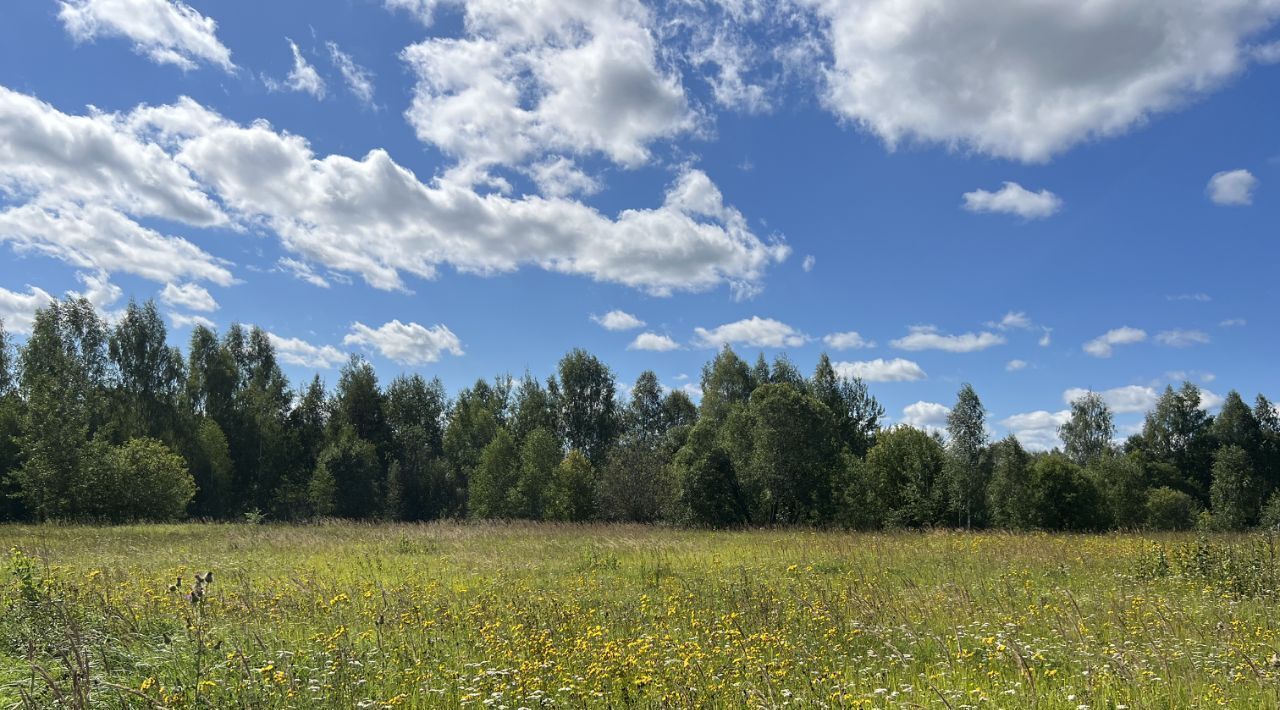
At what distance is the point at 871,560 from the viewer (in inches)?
560

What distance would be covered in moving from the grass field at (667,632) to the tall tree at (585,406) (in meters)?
49.1

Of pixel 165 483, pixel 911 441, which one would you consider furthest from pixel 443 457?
pixel 911 441

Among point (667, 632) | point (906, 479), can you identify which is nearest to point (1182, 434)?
point (906, 479)

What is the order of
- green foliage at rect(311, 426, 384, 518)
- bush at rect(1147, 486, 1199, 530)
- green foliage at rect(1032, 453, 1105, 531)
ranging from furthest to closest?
green foliage at rect(311, 426, 384, 518) → bush at rect(1147, 486, 1199, 530) → green foliage at rect(1032, 453, 1105, 531)

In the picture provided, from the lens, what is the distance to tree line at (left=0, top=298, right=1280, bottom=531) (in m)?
35.0

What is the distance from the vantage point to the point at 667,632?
24.2 feet

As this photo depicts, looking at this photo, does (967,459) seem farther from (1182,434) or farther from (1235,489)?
(1182,434)

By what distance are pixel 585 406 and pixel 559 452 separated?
1021 centimetres

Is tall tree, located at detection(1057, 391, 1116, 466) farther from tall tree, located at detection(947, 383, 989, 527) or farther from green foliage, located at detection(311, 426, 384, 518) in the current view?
green foliage, located at detection(311, 426, 384, 518)

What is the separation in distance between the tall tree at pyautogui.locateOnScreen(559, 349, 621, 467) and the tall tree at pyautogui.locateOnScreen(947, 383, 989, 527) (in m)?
33.9

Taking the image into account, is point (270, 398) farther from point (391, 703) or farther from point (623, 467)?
point (391, 703)

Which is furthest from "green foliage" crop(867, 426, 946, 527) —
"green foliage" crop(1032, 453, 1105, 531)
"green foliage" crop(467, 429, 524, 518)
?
"green foliage" crop(467, 429, 524, 518)

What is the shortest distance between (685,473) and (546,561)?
18742mm

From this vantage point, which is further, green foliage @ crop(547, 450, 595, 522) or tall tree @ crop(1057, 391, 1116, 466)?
tall tree @ crop(1057, 391, 1116, 466)
